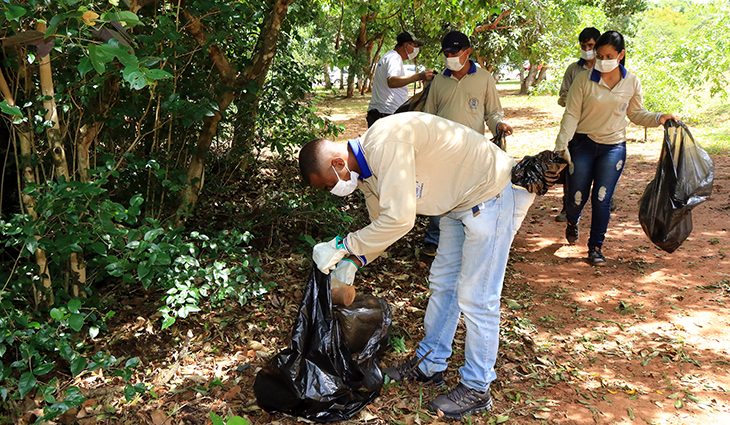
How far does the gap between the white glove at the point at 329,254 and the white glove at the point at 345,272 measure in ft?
0.21

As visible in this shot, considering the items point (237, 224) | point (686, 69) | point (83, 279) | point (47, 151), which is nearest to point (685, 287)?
point (237, 224)

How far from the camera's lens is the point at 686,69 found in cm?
1025

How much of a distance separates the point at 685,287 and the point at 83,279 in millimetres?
4214

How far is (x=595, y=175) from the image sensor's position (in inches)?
181

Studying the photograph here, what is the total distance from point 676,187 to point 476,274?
7.85ft

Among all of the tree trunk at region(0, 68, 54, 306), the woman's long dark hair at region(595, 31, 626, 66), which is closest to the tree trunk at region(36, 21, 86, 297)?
the tree trunk at region(0, 68, 54, 306)

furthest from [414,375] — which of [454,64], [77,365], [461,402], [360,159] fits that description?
[454,64]

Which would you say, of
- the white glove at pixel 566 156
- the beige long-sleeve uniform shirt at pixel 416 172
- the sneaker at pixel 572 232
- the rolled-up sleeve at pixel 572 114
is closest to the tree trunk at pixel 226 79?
the beige long-sleeve uniform shirt at pixel 416 172

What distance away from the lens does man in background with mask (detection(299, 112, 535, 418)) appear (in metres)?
2.29

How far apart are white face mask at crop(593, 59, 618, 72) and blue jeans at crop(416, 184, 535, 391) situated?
209 cm

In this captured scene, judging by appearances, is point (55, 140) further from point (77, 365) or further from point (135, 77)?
point (135, 77)

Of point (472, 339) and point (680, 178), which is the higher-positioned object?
point (680, 178)

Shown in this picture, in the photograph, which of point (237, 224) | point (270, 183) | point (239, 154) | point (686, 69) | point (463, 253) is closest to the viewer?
point (463, 253)

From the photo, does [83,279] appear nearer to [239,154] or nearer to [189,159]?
[189,159]
